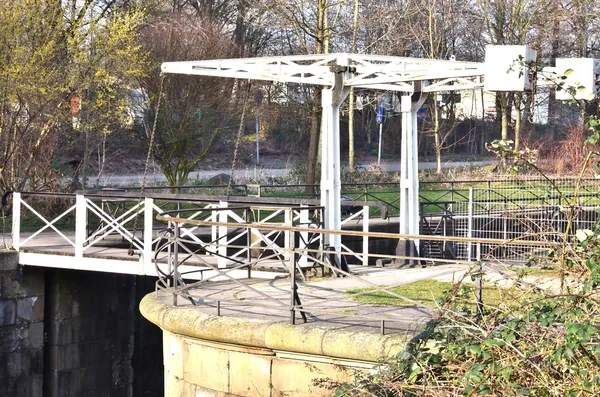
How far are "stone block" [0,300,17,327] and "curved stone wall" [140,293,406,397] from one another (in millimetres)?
5597

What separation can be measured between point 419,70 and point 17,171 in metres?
10.2

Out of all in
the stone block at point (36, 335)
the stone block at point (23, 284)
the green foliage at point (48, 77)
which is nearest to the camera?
the stone block at point (23, 284)

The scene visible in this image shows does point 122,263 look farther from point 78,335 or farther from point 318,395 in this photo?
point 318,395

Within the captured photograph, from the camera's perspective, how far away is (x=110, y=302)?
14.9 metres

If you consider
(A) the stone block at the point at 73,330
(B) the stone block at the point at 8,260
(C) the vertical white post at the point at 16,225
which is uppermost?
(C) the vertical white post at the point at 16,225

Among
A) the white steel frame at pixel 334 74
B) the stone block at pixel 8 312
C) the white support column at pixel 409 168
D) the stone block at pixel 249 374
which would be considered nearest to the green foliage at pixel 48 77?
the stone block at pixel 8 312

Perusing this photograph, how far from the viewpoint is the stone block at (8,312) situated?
45.3 ft

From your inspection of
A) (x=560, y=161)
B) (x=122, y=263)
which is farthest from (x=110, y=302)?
(x=560, y=161)

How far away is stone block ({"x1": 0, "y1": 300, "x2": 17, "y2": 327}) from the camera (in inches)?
544

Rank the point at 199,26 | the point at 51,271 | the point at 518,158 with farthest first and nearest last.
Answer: the point at 199,26 < the point at 51,271 < the point at 518,158

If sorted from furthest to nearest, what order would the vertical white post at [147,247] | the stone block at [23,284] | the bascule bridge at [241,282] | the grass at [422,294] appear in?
the stone block at [23,284], the vertical white post at [147,247], the grass at [422,294], the bascule bridge at [241,282]

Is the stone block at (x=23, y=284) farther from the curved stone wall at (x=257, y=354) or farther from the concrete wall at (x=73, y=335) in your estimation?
the curved stone wall at (x=257, y=354)

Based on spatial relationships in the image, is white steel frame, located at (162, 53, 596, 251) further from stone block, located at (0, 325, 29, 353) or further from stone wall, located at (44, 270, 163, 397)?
stone block, located at (0, 325, 29, 353)

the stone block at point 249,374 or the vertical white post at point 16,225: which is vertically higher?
the vertical white post at point 16,225
